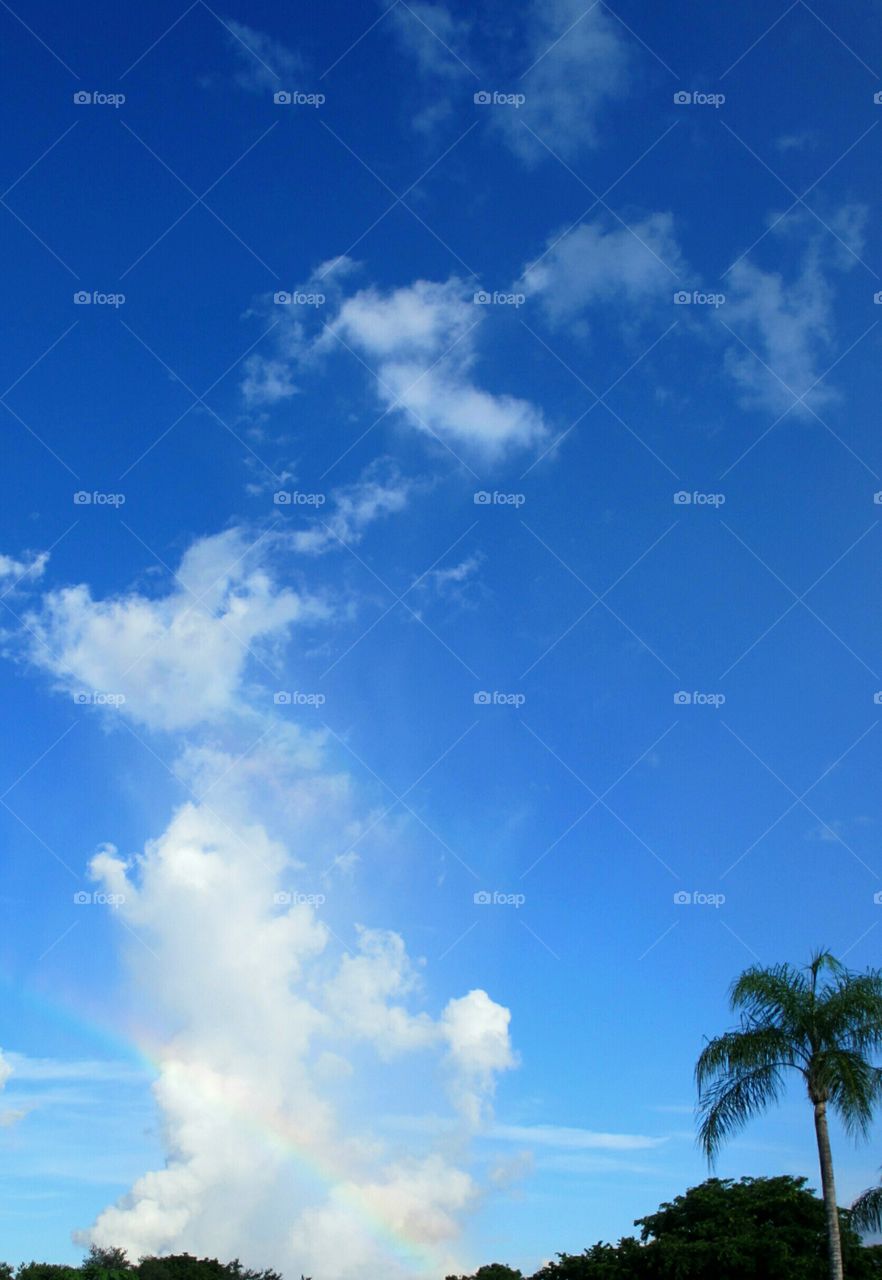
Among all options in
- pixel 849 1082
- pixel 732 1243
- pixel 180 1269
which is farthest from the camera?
pixel 180 1269

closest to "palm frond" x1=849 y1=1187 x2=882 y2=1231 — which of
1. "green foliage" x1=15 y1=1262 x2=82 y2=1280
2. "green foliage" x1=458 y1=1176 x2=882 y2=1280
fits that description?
"green foliage" x1=458 y1=1176 x2=882 y2=1280

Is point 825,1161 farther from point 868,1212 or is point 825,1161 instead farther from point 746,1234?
point 746,1234

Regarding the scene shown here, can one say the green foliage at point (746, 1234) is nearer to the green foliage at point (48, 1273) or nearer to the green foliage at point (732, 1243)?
the green foliage at point (732, 1243)

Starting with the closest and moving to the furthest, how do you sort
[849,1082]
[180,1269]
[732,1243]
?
[849,1082]
[732,1243]
[180,1269]

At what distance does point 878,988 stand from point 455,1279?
38084 mm

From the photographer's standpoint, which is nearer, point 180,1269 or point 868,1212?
point 868,1212

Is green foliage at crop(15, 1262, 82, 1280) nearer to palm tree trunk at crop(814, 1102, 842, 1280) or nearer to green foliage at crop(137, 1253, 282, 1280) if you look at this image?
green foliage at crop(137, 1253, 282, 1280)

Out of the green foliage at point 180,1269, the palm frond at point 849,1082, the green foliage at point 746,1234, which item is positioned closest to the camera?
the palm frond at point 849,1082

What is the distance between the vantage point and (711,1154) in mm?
25328

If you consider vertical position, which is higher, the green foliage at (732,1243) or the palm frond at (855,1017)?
the palm frond at (855,1017)

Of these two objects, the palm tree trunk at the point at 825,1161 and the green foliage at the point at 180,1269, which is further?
the green foliage at the point at 180,1269

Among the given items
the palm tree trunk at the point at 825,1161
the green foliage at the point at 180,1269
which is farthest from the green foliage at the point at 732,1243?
the green foliage at the point at 180,1269

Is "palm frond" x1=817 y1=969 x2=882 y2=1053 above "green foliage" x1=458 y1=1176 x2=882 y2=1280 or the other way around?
above

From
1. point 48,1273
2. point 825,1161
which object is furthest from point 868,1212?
point 48,1273
